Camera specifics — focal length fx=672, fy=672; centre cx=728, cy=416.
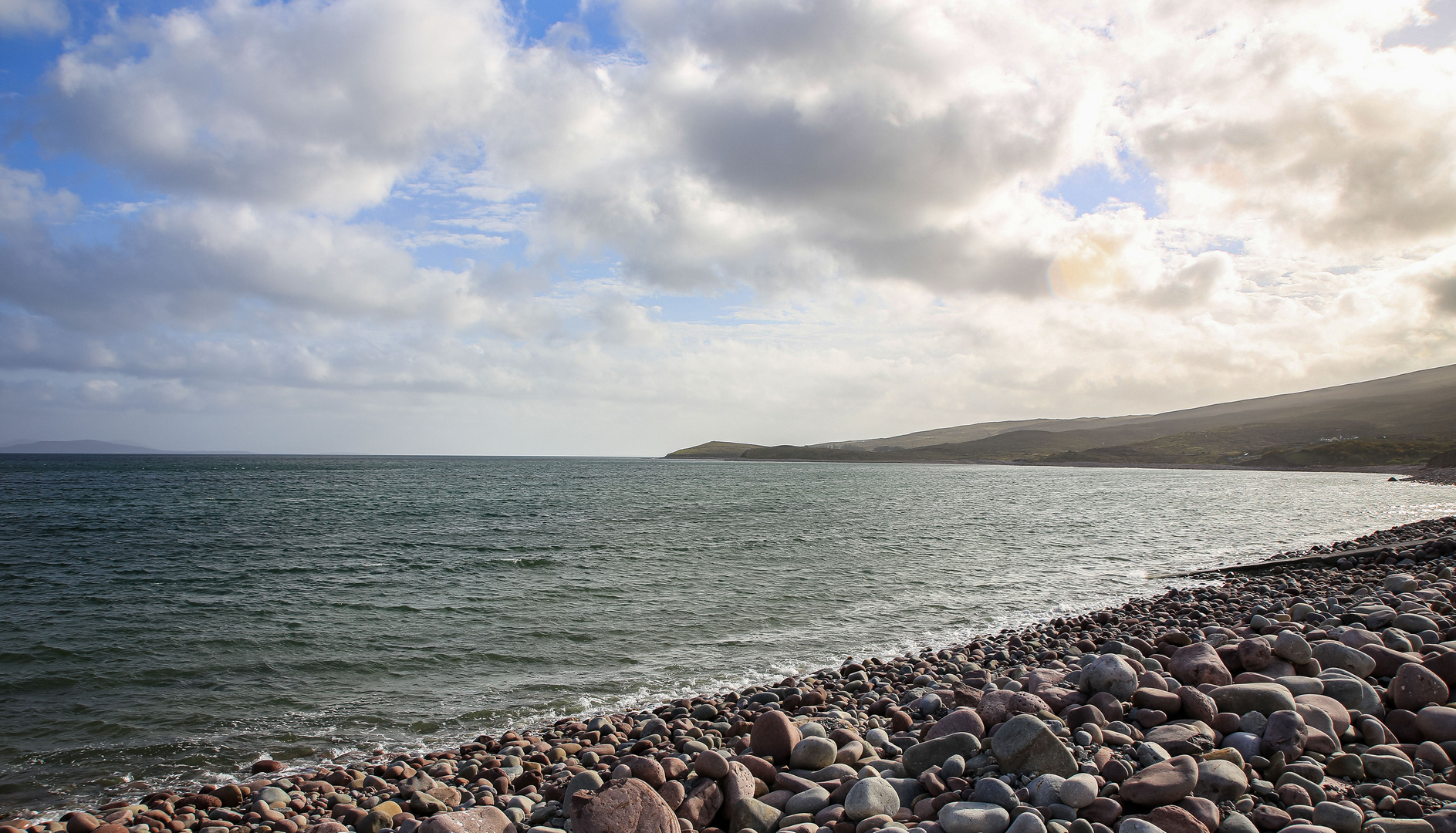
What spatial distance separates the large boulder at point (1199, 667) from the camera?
7152 millimetres

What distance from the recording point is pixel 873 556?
27.8m

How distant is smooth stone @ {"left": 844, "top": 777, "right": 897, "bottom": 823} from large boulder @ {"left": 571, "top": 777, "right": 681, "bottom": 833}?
145 centimetres

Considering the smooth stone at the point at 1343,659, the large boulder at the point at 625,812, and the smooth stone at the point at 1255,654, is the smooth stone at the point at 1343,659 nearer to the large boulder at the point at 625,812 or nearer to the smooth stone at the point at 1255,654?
the smooth stone at the point at 1255,654

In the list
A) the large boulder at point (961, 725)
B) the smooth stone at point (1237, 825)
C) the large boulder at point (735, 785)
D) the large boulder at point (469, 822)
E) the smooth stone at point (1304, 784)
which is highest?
the smooth stone at point (1304, 784)

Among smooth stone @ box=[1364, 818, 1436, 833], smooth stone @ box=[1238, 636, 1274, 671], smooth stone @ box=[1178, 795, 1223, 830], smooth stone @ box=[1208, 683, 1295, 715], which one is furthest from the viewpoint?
smooth stone @ box=[1238, 636, 1274, 671]

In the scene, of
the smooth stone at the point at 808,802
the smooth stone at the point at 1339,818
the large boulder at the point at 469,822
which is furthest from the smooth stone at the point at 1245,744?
the large boulder at the point at 469,822

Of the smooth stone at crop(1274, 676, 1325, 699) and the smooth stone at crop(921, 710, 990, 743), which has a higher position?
the smooth stone at crop(1274, 676, 1325, 699)

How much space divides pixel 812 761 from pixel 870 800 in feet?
4.39

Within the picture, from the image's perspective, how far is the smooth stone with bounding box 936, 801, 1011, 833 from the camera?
4.94 metres

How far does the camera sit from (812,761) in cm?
685

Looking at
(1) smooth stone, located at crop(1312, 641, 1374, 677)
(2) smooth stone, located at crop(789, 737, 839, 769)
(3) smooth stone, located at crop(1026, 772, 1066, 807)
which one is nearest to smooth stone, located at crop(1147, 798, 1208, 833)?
(3) smooth stone, located at crop(1026, 772, 1066, 807)

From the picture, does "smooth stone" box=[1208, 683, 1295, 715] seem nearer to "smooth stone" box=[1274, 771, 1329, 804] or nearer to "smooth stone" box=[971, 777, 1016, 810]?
"smooth stone" box=[1274, 771, 1329, 804]

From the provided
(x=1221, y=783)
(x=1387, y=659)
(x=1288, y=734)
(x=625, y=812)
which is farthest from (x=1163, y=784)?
(x=1387, y=659)

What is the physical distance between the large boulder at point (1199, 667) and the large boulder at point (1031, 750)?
2.61 metres
